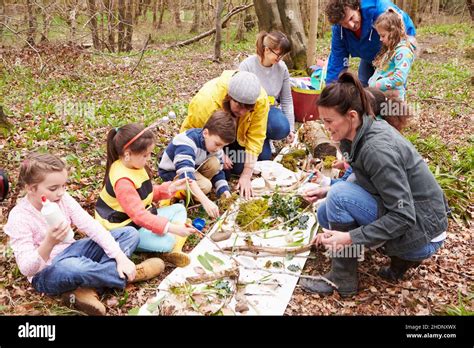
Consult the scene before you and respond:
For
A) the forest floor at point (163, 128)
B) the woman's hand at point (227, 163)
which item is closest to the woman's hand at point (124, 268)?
the forest floor at point (163, 128)

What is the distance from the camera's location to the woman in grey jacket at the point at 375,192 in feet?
7.34

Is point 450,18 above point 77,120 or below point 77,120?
above

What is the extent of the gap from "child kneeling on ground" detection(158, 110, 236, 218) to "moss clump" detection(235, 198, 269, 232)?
0.24 m

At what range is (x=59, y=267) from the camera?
232 centimetres

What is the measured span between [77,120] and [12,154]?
115cm

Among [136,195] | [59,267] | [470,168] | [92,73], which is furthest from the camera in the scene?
[92,73]

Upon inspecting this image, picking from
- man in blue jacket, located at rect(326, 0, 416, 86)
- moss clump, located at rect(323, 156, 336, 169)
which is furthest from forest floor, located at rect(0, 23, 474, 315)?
man in blue jacket, located at rect(326, 0, 416, 86)

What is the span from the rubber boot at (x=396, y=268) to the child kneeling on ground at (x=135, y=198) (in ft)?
4.07

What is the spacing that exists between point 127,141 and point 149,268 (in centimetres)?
79

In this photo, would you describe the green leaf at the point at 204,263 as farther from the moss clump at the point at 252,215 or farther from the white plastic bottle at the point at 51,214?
the white plastic bottle at the point at 51,214

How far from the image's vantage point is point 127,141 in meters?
2.69

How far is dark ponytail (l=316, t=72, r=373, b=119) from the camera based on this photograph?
232 cm
